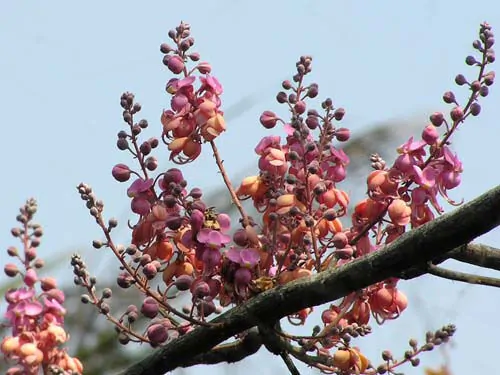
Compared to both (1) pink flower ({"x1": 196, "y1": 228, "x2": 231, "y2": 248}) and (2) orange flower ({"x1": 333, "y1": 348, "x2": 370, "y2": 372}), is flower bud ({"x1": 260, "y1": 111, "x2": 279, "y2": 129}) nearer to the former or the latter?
(1) pink flower ({"x1": 196, "y1": 228, "x2": 231, "y2": 248})

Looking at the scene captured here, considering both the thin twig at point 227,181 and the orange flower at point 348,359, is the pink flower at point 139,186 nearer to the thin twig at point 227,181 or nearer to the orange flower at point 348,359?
the thin twig at point 227,181

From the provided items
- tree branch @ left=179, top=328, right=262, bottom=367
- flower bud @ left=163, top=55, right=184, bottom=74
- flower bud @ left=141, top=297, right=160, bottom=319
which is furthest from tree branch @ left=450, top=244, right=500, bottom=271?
flower bud @ left=163, top=55, right=184, bottom=74

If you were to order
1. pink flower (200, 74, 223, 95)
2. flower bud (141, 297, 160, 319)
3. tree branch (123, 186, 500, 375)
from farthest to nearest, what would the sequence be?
pink flower (200, 74, 223, 95) → flower bud (141, 297, 160, 319) → tree branch (123, 186, 500, 375)

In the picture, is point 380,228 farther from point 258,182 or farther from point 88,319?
point 88,319

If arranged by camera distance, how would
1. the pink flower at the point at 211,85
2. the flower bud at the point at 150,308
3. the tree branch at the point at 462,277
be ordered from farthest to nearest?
the pink flower at the point at 211,85 < the flower bud at the point at 150,308 < the tree branch at the point at 462,277

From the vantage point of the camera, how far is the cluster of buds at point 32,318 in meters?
2.42

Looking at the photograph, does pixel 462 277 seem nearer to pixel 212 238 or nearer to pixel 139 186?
pixel 212 238

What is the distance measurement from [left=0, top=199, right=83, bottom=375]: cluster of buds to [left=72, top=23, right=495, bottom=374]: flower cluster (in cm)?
11

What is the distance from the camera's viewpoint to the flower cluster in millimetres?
2646

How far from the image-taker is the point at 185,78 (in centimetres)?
280

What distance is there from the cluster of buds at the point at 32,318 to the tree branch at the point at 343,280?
0.24 m

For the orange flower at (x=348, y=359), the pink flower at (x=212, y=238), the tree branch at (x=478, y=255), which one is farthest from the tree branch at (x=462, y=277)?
the pink flower at (x=212, y=238)

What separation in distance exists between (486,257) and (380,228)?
0.34 m

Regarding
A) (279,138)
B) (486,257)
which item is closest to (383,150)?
(279,138)
